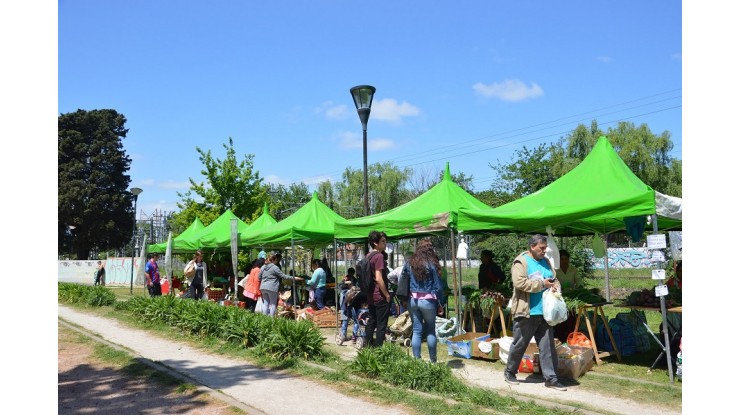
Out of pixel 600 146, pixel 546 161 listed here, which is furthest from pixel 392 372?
pixel 546 161

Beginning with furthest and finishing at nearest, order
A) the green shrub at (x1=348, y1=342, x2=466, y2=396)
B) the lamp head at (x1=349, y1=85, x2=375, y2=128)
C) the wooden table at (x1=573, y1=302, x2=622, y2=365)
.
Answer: the lamp head at (x1=349, y1=85, x2=375, y2=128), the wooden table at (x1=573, y1=302, x2=622, y2=365), the green shrub at (x1=348, y1=342, x2=466, y2=396)

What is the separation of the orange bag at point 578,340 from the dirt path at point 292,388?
4.09 ft

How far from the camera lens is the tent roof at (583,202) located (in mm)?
7812

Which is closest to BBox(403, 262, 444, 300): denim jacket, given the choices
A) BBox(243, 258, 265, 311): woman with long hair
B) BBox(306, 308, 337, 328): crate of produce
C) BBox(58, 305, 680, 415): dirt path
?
BBox(58, 305, 680, 415): dirt path

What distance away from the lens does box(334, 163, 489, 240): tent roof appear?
1119 cm

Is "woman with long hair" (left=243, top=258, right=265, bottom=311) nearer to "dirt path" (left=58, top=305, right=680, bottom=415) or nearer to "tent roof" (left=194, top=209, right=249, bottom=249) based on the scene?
"dirt path" (left=58, top=305, right=680, bottom=415)

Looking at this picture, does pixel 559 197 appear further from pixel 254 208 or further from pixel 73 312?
pixel 254 208

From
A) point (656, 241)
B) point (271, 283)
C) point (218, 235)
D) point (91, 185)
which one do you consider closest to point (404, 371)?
point (656, 241)

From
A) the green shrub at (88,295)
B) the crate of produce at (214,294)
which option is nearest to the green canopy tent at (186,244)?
the crate of produce at (214,294)

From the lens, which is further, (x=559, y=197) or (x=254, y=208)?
(x=254, y=208)

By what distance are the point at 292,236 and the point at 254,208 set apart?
51.5 feet

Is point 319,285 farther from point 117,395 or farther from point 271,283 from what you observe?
point 117,395

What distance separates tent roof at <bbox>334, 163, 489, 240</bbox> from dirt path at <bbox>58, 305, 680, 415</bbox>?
8.31 ft

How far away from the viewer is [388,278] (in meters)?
9.56
